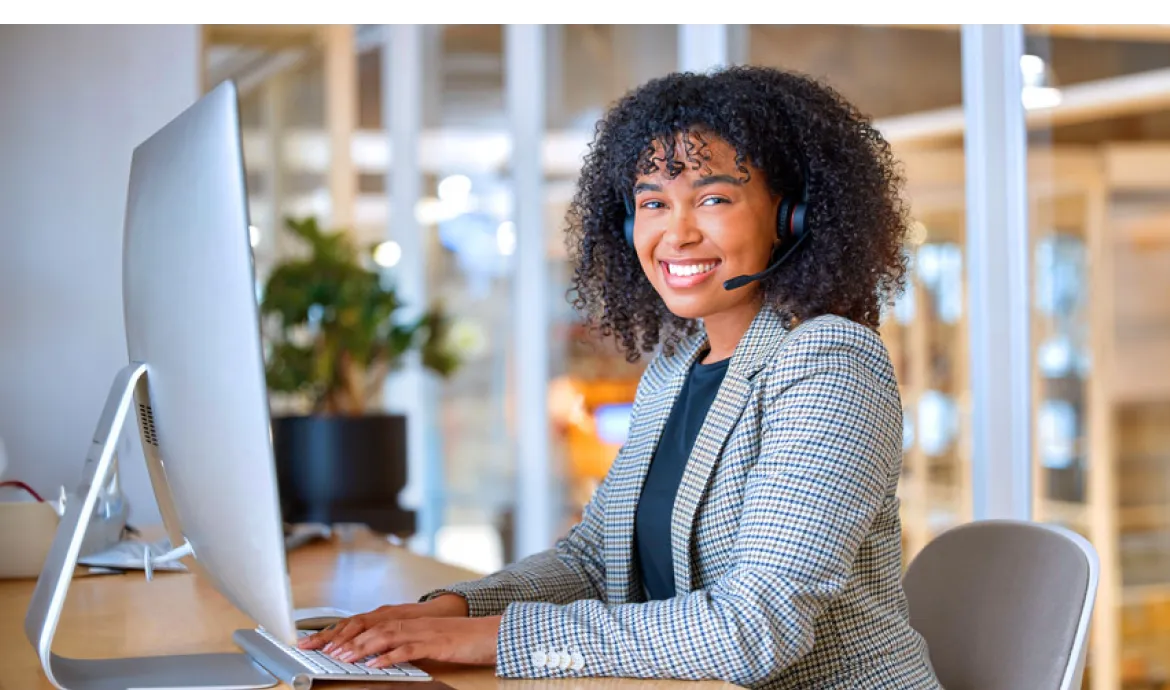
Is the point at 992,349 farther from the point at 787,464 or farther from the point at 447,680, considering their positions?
the point at 447,680

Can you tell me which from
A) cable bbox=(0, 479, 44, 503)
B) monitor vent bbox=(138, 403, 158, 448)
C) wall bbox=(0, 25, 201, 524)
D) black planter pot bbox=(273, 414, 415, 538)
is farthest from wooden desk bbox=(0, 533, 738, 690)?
black planter pot bbox=(273, 414, 415, 538)

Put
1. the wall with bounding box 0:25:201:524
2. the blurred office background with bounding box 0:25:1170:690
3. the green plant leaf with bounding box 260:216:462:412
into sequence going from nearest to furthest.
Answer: the blurred office background with bounding box 0:25:1170:690 → the wall with bounding box 0:25:201:524 → the green plant leaf with bounding box 260:216:462:412

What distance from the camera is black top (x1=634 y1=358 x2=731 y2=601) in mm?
1764

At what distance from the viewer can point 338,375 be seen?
448 cm

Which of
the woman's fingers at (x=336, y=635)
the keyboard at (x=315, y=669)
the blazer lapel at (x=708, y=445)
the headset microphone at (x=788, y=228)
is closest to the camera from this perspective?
the keyboard at (x=315, y=669)

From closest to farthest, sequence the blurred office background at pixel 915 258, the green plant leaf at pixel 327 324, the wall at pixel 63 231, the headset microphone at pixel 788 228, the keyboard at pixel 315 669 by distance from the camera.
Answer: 1. the keyboard at pixel 315 669
2. the headset microphone at pixel 788 228
3. the blurred office background at pixel 915 258
4. the wall at pixel 63 231
5. the green plant leaf at pixel 327 324

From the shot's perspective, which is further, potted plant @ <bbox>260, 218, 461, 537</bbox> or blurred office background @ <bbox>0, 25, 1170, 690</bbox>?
potted plant @ <bbox>260, 218, 461, 537</bbox>

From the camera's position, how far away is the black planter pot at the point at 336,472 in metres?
4.19

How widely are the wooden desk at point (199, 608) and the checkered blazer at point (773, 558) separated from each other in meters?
0.05

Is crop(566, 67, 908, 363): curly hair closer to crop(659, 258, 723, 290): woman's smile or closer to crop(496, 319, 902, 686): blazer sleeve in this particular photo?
crop(659, 258, 723, 290): woman's smile

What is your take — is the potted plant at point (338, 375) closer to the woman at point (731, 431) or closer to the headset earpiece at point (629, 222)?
the woman at point (731, 431)

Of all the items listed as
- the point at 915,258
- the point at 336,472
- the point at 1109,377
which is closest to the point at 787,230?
the point at 1109,377

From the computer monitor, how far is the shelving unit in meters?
1.66

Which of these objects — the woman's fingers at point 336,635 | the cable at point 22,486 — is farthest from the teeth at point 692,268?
the cable at point 22,486
